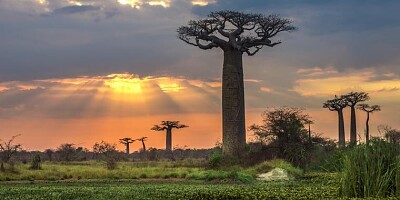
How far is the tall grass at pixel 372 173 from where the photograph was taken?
14172mm

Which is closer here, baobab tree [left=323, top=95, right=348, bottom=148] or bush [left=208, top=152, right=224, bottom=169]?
bush [left=208, top=152, right=224, bottom=169]

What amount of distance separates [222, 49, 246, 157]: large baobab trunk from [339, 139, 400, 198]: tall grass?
2120cm

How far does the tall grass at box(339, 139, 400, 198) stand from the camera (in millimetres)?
14172

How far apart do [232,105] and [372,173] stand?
21985 millimetres

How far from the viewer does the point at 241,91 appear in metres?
36.6

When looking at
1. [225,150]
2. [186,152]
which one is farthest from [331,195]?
[186,152]

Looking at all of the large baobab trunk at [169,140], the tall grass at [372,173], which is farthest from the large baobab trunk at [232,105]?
the large baobab trunk at [169,140]

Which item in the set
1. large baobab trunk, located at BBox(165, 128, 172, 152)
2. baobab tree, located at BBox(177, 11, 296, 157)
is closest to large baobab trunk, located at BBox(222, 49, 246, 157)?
baobab tree, located at BBox(177, 11, 296, 157)

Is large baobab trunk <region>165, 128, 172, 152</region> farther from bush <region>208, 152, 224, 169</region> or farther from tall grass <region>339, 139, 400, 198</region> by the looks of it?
tall grass <region>339, 139, 400, 198</region>

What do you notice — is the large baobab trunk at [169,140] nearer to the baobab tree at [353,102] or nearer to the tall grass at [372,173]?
the baobab tree at [353,102]

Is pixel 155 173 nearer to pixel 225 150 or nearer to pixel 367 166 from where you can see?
pixel 225 150

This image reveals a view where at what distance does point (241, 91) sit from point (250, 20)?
419cm

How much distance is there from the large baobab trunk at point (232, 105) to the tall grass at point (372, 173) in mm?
21195

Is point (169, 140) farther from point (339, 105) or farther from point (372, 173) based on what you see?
point (372, 173)
